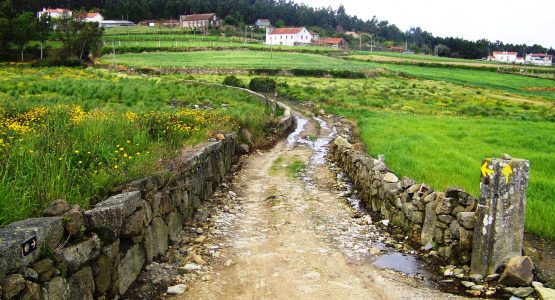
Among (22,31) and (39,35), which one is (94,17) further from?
(22,31)

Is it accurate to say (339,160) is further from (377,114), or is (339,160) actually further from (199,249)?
(377,114)

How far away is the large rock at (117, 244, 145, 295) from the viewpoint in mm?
6352

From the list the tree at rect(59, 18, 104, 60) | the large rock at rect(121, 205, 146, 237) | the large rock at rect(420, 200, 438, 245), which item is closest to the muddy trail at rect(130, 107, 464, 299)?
the large rock at rect(420, 200, 438, 245)

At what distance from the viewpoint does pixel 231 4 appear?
174625mm

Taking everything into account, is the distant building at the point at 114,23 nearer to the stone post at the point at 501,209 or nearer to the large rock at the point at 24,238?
the stone post at the point at 501,209

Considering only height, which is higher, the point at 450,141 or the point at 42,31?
the point at 42,31

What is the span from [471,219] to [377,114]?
24096 mm

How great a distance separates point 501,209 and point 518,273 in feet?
3.13

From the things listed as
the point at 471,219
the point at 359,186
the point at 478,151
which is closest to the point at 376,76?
the point at 478,151

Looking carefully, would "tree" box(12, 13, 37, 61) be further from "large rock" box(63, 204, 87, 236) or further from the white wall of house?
the white wall of house

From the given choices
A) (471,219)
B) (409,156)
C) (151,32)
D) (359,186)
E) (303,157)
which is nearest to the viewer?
(471,219)

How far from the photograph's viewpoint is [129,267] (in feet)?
21.8

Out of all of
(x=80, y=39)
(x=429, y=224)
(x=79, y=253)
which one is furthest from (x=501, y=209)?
(x=80, y=39)

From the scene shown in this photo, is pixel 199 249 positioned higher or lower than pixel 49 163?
lower
